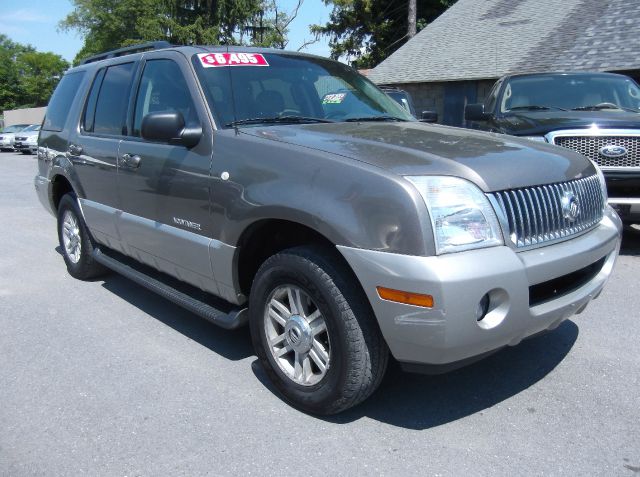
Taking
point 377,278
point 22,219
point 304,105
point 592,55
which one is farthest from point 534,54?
point 377,278

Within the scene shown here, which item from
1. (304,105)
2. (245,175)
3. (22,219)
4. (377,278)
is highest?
(304,105)

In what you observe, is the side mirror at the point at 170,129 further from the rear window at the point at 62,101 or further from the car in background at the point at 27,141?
the car in background at the point at 27,141

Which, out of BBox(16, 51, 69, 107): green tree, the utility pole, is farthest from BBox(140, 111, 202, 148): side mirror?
BBox(16, 51, 69, 107): green tree

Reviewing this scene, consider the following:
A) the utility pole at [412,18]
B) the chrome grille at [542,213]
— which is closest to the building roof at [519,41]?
the utility pole at [412,18]

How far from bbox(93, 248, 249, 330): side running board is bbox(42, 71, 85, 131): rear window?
4.71 ft

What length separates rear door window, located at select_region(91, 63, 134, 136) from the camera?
4602mm

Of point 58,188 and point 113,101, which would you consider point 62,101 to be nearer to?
point 58,188

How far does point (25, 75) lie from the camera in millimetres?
81750

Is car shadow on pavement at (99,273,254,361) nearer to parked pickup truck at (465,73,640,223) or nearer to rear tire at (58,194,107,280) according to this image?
rear tire at (58,194,107,280)

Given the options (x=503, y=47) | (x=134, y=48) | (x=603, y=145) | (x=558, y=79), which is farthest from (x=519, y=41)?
(x=134, y=48)

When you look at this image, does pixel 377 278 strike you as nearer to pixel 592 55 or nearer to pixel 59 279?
pixel 59 279

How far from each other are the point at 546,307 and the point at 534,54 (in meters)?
16.9

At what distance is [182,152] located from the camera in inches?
146

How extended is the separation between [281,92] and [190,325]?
6.09 ft
